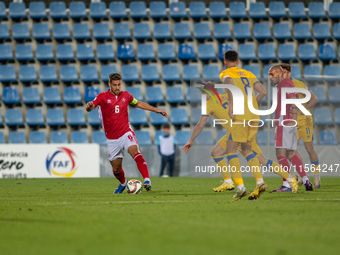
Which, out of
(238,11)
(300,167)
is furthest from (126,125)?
(238,11)

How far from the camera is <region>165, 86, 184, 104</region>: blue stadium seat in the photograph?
15781 millimetres

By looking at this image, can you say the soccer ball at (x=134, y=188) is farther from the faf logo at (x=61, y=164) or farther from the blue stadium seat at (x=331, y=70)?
the blue stadium seat at (x=331, y=70)

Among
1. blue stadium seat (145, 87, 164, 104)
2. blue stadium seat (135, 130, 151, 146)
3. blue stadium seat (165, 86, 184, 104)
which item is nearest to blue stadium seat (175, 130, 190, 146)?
blue stadium seat (135, 130, 151, 146)

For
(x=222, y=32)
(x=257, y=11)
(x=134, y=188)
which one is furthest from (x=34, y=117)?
(x=134, y=188)

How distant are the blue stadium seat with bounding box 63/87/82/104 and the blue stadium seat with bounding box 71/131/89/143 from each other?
1.02 meters

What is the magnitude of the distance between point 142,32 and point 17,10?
14.7 ft

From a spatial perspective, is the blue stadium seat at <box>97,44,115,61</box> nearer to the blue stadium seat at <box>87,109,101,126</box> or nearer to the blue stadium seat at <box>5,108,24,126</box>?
the blue stadium seat at <box>87,109,101,126</box>

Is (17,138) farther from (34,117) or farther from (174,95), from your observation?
(174,95)

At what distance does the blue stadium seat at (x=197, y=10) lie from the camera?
664 inches

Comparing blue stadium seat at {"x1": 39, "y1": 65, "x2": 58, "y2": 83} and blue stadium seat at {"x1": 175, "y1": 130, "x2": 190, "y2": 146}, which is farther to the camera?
blue stadium seat at {"x1": 39, "y1": 65, "x2": 58, "y2": 83}

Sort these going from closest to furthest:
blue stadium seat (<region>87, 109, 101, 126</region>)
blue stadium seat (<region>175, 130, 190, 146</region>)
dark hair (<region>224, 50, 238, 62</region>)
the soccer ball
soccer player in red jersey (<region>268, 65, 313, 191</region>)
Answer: dark hair (<region>224, 50, 238, 62</region>) < the soccer ball < soccer player in red jersey (<region>268, 65, 313, 191</region>) < blue stadium seat (<region>175, 130, 190, 146</region>) < blue stadium seat (<region>87, 109, 101, 126</region>)

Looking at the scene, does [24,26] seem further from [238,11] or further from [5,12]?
[238,11]

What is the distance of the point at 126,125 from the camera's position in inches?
308

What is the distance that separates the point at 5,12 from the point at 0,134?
444 centimetres
